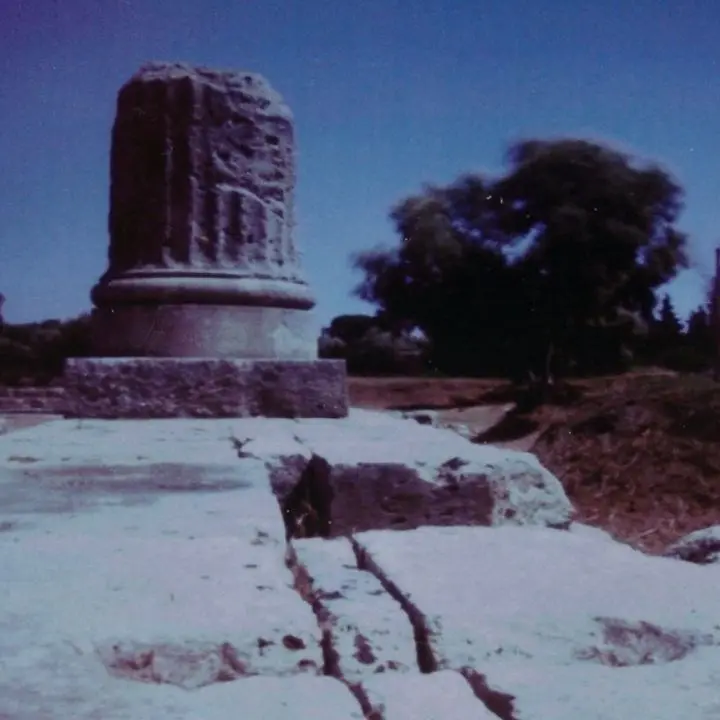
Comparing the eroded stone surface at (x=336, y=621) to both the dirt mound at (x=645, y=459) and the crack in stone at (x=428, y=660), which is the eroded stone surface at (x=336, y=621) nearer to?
the crack in stone at (x=428, y=660)

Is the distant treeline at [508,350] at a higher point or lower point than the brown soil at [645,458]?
higher

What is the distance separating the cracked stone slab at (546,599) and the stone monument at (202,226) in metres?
3.09

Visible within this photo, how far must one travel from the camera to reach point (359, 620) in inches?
68.7

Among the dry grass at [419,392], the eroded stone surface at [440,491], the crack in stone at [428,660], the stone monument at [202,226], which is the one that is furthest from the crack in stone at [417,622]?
the dry grass at [419,392]

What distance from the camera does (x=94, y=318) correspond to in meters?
5.96

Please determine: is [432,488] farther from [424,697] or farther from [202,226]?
[202,226]

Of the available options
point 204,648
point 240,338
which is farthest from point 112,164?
point 204,648

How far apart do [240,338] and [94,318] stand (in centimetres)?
104

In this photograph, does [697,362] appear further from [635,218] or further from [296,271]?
[296,271]

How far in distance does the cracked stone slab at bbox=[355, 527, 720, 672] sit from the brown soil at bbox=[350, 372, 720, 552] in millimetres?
4431

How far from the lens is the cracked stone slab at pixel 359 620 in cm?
162

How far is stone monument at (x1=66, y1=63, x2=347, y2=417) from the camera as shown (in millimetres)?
5516

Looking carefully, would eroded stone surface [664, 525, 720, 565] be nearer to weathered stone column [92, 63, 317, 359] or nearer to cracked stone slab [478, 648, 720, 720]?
cracked stone slab [478, 648, 720, 720]

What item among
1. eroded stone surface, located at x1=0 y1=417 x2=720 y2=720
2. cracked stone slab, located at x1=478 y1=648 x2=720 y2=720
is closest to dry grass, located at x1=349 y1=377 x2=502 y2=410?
eroded stone surface, located at x1=0 y1=417 x2=720 y2=720
